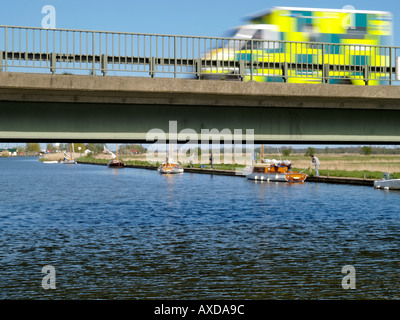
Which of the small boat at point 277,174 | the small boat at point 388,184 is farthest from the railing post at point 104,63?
the small boat at point 277,174

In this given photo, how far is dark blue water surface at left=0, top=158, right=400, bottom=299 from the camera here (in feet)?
60.5

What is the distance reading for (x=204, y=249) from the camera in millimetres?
25297

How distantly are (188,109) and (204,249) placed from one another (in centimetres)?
943

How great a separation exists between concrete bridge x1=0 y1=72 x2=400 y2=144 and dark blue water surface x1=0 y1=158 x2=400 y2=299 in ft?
14.3

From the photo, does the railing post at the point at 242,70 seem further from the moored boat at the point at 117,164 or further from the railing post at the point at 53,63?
the moored boat at the point at 117,164

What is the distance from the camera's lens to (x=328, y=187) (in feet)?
Result: 202

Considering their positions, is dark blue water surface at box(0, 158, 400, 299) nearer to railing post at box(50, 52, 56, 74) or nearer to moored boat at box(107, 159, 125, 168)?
railing post at box(50, 52, 56, 74)

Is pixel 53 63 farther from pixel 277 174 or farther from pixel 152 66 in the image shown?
pixel 277 174

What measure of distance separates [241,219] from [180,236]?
837 centimetres

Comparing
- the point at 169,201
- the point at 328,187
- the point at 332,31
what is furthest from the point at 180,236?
the point at 328,187

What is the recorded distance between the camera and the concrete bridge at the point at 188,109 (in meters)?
15.7

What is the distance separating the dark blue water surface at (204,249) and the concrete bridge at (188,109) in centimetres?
437

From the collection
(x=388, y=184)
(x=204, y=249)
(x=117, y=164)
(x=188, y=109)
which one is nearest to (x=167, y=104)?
(x=188, y=109)
